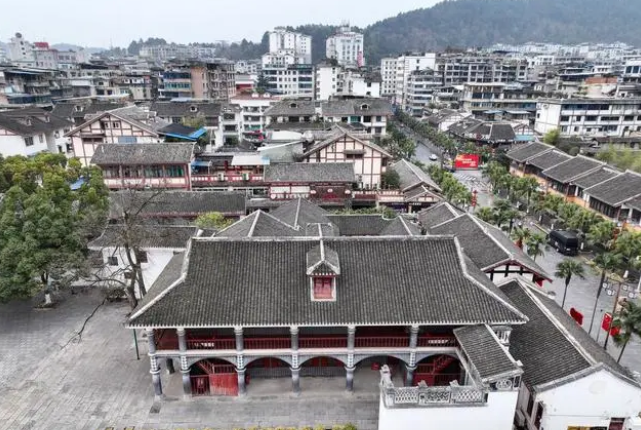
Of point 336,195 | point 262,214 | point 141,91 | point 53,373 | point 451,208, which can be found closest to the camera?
point 53,373

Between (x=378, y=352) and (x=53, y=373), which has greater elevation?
(x=378, y=352)

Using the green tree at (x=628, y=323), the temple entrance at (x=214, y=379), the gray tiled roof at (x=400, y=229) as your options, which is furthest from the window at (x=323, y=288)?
the green tree at (x=628, y=323)

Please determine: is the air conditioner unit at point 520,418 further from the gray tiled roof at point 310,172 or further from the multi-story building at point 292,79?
the multi-story building at point 292,79

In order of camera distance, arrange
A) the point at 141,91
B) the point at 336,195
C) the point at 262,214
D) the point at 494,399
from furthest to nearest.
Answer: the point at 141,91 → the point at 336,195 → the point at 262,214 → the point at 494,399

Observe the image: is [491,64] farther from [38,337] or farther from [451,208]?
[38,337]

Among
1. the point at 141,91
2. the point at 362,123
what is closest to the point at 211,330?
the point at 362,123

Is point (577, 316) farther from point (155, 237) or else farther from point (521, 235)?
point (155, 237)

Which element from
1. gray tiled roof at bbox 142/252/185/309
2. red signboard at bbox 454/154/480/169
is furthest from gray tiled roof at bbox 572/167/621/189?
gray tiled roof at bbox 142/252/185/309
